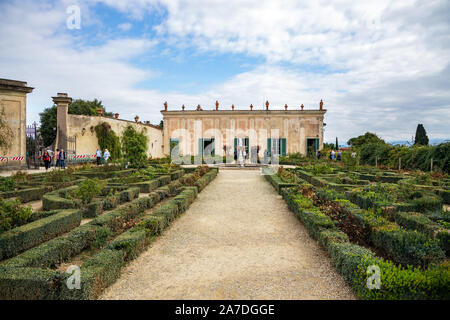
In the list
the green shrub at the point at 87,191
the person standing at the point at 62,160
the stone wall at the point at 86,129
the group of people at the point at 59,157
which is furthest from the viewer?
the stone wall at the point at 86,129

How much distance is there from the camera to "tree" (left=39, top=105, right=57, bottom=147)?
1205 inches

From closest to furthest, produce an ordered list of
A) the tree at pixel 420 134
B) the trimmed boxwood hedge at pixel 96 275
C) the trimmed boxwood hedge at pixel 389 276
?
the trimmed boxwood hedge at pixel 389 276
the trimmed boxwood hedge at pixel 96 275
the tree at pixel 420 134

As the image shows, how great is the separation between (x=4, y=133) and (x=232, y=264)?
48.4 ft

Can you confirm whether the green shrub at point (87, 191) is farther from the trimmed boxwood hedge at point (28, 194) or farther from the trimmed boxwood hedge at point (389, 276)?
the trimmed boxwood hedge at point (389, 276)

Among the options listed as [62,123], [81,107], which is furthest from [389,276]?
[81,107]

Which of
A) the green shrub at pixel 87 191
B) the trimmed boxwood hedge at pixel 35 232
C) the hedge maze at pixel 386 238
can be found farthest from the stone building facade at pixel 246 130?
the trimmed boxwood hedge at pixel 35 232

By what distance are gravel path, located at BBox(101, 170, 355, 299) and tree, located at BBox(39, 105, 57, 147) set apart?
100 ft

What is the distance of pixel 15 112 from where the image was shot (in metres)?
14.8

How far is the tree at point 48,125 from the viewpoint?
100 ft

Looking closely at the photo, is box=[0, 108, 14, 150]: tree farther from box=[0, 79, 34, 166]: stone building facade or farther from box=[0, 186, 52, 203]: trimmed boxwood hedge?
box=[0, 186, 52, 203]: trimmed boxwood hedge

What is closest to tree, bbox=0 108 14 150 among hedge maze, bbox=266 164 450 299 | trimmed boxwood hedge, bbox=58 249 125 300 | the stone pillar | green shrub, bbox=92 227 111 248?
the stone pillar

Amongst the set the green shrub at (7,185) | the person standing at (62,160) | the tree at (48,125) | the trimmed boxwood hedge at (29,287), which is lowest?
the trimmed boxwood hedge at (29,287)

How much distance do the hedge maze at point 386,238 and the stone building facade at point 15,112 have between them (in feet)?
47.1

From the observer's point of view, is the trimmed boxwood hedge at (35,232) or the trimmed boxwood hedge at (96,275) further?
the trimmed boxwood hedge at (35,232)
